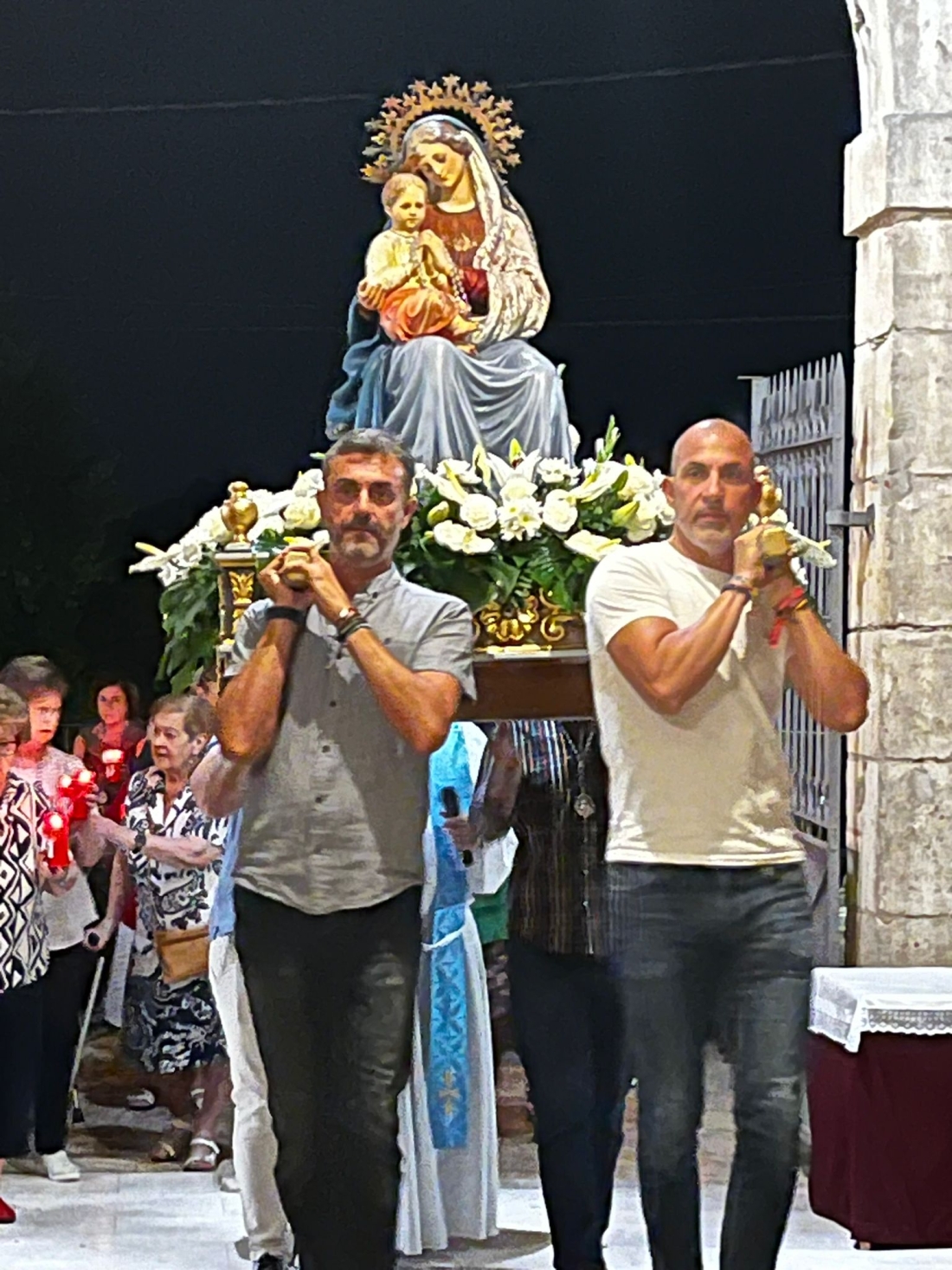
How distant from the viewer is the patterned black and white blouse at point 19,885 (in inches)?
185

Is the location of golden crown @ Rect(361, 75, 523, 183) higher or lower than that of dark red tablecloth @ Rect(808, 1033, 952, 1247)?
higher

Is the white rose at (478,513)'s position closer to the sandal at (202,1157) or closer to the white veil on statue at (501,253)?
the white veil on statue at (501,253)

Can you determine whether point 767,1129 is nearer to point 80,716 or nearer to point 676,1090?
point 676,1090

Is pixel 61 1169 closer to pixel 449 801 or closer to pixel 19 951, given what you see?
pixel 19 951

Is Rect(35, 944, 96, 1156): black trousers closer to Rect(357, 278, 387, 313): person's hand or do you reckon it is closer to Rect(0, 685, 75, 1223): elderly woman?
Rect(0, 685, 75, 1223): elderly woman

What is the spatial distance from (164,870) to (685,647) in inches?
75.5

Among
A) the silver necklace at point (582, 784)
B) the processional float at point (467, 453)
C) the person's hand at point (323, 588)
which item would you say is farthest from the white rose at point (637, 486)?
the person's hand at point (323, 588)

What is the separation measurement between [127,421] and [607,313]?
8.26 ft

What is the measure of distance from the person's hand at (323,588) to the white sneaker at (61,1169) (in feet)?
7.03

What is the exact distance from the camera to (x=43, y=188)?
28.6 feet

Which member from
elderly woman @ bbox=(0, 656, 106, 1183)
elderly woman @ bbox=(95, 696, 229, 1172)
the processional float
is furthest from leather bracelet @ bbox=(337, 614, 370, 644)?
elderly woman @ bbox=(0, 656, 106, 1183)

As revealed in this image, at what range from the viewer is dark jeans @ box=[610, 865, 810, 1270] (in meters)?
3.32

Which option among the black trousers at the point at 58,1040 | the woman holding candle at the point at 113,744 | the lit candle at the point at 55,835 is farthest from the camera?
the woman holding candle at the point at 113,744

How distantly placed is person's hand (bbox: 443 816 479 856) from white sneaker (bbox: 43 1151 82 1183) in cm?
147
